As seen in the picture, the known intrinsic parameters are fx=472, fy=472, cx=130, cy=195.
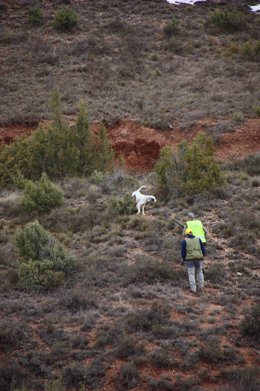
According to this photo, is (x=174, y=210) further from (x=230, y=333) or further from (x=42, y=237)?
(x=230, y=333)

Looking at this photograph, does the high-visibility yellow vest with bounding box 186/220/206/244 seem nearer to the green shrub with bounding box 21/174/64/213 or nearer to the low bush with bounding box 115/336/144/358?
the low bush with bounding box 115/336/144/358

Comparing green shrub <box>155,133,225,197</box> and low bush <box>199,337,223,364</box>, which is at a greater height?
low bush <box>199,337,223,364</box>

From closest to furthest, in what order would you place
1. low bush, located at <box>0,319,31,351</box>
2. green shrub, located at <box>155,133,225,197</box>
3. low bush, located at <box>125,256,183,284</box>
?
low bush, located at <box>0,319,31,351</box>
low bush, located at <box>125,256,183,284</box>
green shrub, located at <box>155,133,225,197</box>

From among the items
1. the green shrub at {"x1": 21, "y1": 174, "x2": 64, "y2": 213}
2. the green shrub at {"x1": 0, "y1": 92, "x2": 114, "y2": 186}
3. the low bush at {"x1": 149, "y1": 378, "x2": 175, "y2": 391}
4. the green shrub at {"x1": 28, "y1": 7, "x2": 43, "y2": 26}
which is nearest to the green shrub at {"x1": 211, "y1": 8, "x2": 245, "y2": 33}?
the green shrub at {"x1": 28, "y1": 7, "x2": 43, "y2": 26}

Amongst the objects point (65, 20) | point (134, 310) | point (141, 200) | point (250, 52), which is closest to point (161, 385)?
point (134, 310)

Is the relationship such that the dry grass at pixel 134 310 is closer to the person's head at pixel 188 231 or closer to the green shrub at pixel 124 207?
the green shrub at pixel 124 207

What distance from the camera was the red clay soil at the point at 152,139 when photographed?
2509 centimetres

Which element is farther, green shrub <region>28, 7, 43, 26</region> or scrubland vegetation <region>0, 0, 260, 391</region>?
green shrub <region>28, 7, 43, 26</region>

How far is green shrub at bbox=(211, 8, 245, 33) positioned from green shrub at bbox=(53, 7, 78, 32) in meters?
11.7

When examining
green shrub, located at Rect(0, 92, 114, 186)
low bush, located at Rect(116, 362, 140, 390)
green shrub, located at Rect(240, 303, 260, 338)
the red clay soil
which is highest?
low bush, located at Rect(116, 362, 140, 390)

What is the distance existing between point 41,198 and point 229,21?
29728 mm

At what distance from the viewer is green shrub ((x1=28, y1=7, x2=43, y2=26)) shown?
3975 centimetres

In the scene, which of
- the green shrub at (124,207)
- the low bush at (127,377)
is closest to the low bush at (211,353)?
the low bush at (127,377)

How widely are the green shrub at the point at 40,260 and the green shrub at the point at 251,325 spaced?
3.93 meters
